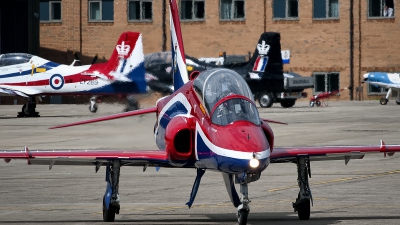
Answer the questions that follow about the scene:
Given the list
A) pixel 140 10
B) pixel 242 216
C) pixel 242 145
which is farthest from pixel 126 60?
pixel 242 145

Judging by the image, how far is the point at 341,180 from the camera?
18.0m

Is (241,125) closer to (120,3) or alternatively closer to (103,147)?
(103,147)

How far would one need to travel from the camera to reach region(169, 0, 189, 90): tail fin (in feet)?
51.4

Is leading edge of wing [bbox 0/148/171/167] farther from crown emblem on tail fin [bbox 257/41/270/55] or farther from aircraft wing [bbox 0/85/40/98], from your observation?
crown emblem on tail fin [bbox 257/41/270/55]

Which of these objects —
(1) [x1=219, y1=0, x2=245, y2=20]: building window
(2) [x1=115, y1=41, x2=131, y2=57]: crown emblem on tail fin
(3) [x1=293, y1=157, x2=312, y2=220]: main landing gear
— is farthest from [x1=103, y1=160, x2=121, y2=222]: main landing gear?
(1) [x1=219, y1=0, x2=245, y2=20]: building window

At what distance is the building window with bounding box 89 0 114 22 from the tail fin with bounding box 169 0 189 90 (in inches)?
1996

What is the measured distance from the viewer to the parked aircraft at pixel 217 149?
10492 mm

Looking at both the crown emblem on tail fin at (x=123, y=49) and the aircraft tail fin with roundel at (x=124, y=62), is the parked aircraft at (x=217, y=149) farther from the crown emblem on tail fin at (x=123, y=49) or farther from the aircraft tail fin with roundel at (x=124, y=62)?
the crown emblem on tail fin at (x=123, y=49)

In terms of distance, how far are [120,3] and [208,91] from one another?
184ft

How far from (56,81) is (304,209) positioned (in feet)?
101

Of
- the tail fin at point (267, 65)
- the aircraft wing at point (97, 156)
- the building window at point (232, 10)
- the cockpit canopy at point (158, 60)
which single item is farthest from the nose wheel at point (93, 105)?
the aircraft wing at point (97, 156)

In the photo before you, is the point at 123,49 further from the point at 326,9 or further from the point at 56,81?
the point at 326,9

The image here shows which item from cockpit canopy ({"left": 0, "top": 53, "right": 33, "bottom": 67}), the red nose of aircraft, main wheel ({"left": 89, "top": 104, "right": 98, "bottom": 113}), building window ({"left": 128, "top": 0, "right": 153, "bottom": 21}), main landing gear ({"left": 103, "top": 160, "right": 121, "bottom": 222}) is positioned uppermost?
building window ({"left": 128, "top": 0, "right": 153, "bottom": 21})

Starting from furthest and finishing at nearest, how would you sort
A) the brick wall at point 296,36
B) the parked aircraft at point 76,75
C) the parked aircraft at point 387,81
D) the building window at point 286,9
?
the building window at point 286,9
the brick wall at point 296,36
the parked aircraft at point 387,81
the parked aircraft at point 76,75
